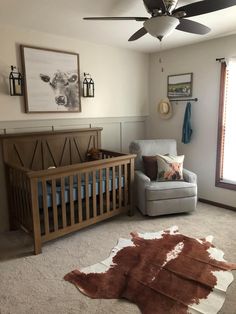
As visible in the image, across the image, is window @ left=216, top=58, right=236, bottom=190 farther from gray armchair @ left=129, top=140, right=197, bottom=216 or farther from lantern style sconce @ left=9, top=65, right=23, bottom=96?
lantern style sconce @ left=9, top=65, right=23, bottom=96

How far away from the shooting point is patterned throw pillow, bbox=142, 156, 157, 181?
356 cm

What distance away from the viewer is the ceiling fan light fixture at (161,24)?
Result: 6.13 ft

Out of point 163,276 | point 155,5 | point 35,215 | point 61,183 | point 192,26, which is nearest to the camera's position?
point 155,5

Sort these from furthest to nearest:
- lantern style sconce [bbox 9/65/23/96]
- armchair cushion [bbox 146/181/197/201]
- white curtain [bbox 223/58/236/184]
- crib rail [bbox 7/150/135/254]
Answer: white curtain [bbox 223/58/236/184], armchair cushion [bbox 146/181/197/201], lantern style sconce [bbox 9/65/23/96], crib rail [bbox 7/150/135/254]

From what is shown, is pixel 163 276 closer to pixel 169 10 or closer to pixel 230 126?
pixel 169 10

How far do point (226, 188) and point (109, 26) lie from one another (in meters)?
2.68

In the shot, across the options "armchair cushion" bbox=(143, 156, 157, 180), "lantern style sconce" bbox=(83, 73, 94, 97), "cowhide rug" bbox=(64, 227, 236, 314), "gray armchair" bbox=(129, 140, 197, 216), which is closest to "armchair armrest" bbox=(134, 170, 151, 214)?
"gray armchair" bbox=(129, 140, 197, 216)

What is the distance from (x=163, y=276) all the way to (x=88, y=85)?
8.65ft

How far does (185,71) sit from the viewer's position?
3936 millimetres

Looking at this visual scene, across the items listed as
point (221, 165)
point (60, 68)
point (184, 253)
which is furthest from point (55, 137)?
point (221, 165)

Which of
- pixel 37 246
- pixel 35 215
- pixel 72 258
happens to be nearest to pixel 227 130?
pixel 72 258

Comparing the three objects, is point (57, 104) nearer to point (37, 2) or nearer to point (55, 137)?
point (55, 137)

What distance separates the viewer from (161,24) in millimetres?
1896

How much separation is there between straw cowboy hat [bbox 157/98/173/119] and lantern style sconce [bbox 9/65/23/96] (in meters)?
2.29
